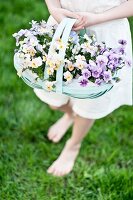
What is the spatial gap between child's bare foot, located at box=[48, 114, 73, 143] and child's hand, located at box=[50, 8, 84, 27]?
0.83m

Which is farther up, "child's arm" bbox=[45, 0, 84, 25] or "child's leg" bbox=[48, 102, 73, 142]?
"child's arm" bbox=[45, 0, 84, 25]

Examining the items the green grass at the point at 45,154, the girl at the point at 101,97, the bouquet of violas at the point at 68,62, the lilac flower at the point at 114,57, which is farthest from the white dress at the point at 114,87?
the green grass at the point at 45,154

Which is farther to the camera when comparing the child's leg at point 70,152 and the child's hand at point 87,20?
the child's leg at point 70,152

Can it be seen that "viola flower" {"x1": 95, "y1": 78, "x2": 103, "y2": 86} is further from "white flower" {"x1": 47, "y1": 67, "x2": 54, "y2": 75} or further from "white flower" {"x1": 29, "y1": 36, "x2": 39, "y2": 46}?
"white flower" {"x1": 29, "y1": 36, "x2": 39, "y2": 46}

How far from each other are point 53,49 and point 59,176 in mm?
890

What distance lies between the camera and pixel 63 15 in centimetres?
199

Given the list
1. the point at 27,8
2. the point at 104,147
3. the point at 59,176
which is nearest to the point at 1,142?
the point at 59,176

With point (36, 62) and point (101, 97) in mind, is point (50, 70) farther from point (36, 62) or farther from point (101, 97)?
point (101, 97)

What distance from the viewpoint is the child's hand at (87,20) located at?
6.38 feet

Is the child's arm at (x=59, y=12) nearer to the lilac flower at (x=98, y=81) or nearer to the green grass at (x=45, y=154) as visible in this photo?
the lilac flower at (x=98, y=81)

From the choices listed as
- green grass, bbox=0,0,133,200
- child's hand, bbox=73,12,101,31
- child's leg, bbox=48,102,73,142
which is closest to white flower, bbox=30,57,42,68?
child's hand, bbox=73,12,101,31

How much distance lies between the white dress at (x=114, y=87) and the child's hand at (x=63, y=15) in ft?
0.27

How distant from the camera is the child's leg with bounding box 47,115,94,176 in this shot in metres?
2.47

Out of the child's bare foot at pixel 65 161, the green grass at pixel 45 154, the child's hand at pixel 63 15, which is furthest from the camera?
the child's bare foot at pixel 65 161
